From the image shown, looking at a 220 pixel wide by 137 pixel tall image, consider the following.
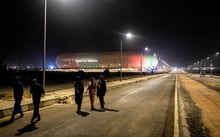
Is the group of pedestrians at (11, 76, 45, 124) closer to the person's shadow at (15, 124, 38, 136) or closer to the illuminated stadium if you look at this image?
the person's shadow at (15, 124, 38, 136)

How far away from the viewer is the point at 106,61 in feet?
550

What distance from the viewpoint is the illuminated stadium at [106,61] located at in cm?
16138

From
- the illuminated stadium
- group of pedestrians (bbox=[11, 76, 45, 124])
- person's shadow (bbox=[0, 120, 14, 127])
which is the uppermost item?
the illuminated stadium

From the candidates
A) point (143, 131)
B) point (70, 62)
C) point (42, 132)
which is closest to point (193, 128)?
point (143, 131)

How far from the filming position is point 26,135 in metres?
7.85

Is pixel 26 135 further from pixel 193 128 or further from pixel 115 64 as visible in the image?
pixel 115 64

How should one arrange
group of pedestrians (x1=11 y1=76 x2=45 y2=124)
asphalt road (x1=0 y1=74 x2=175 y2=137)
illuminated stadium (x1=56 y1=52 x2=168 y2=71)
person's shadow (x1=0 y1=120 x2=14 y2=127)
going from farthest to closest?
1. illuminated stadium (x1=56 y1=52 x2=168 y2=71)
2. group of pedestrians (x1=11 y1=76 x2=45 y2=124)
3. person's shadow (x1=0 y1=120 x2=14 y2=127)
4. asphalt road (x1=0 y1=74 x2=175 y2=137)

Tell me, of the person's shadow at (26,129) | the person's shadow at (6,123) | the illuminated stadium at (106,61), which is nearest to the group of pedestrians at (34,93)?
the person's shadow at (6,123)

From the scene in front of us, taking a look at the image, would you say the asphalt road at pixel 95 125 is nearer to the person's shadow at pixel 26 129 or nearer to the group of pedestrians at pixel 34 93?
the person's shadow at pixel 26 129

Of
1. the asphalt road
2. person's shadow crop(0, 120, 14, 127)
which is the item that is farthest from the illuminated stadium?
person's shadow crop(0, 120, 14, 127)

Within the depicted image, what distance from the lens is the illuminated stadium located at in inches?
6353

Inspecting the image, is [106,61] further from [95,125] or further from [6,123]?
[95,125]

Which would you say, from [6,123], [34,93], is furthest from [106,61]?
[6,123]

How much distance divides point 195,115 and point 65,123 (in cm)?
590
